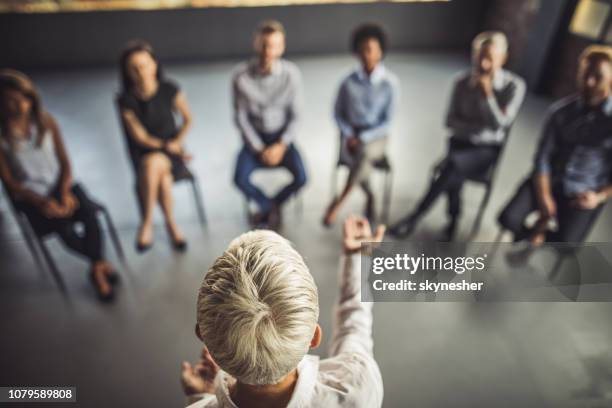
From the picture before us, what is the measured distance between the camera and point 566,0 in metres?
3.90

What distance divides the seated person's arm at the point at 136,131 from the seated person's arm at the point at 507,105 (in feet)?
6.55

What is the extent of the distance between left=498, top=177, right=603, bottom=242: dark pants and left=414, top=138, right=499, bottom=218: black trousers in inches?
10.7

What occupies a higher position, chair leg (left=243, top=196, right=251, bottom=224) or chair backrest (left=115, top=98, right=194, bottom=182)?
chair backrest (left=115, top=98, right=194, bottom=182)

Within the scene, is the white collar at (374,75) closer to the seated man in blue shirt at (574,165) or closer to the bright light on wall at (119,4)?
the seated man in blue shirt at (574,165)

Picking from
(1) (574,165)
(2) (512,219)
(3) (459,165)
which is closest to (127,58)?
(3) (459,165)

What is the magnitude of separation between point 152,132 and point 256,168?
692 mm

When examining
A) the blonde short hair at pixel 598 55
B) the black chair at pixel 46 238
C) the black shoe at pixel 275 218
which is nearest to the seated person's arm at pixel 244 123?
the black shoe at pixel 275 218

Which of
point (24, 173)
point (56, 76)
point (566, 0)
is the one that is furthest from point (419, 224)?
point (56, 76)

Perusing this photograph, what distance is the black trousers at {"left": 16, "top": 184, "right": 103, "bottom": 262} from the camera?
2156mm

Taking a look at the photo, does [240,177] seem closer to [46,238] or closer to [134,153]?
[134,153]

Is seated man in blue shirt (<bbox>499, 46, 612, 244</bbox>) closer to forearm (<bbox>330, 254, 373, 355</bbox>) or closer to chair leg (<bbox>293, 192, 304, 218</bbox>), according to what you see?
chair leg (<bbox>293, 192, 304, 218</bbox>)

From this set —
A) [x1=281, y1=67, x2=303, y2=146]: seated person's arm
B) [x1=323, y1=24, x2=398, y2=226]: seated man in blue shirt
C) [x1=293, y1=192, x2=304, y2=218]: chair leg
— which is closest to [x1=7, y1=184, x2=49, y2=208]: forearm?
[x1=281, y1=67, x2=303, y2=146]: seated person's arm

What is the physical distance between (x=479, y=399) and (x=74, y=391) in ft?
6.12

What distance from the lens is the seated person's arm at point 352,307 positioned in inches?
41.9
